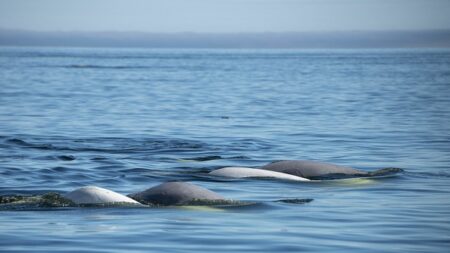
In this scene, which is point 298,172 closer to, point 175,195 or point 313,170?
point 313,170

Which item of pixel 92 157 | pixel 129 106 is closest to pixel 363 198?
pixel 92 157

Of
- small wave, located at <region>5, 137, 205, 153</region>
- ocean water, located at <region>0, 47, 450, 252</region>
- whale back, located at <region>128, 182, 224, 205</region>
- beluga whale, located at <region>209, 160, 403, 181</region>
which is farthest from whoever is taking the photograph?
small wave, located at <region>5, 137, 205, 153</region>

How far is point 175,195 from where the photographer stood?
14.8 metres

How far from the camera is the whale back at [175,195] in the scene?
1472cm

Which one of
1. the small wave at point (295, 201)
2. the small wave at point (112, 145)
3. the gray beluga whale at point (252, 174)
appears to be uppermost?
the small wave at point (295, 201)

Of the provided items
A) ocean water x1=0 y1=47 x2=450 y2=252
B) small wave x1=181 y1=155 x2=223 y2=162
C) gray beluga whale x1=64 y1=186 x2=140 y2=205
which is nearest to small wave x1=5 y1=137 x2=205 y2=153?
ocean water x1=0 y1=47 x2=450 y2=252

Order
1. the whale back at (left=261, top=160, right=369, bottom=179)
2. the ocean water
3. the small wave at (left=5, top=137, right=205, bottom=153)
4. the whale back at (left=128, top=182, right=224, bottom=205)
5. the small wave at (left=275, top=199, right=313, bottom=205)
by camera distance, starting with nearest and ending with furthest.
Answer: the ocean water < the whale back at (left=128, top=182, right=224, bottom=205) < the small wave at (left=275, top=199, right=313, bottom=205) < the whale back at (left=261, top=160, right=369, bottom=179) < the small wave at (left=5, top=137, right=205, bottom=153)

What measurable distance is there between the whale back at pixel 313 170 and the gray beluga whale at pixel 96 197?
4.65 meters

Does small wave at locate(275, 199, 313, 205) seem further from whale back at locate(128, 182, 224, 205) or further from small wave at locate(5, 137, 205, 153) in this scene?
small wave at locate(5, 137, 205, 153)

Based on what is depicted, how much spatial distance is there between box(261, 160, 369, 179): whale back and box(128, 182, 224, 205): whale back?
378 cm

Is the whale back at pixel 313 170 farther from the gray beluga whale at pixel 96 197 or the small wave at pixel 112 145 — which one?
the small wave at pixel 112 145

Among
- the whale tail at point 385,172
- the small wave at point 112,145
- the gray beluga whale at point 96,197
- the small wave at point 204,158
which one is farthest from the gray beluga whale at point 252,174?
the small wave at point 112,145

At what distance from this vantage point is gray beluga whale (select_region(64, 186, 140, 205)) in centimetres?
1448

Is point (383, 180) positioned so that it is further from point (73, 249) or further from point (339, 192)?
point (73, 249)
